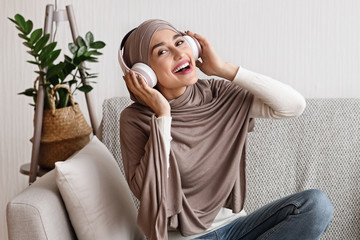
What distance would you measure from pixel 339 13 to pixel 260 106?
2.76 feet

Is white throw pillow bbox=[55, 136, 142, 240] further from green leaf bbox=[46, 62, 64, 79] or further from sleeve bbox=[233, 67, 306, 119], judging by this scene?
sleeve bbox=[233, 67, 306, 119]

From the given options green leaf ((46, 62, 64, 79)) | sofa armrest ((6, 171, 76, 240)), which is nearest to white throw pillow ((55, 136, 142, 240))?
sofa armrest ((6, 171, 76, 240))

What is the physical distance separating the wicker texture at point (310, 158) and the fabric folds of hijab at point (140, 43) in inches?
21.5

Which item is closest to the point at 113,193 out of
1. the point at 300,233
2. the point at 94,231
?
the point at 94,231

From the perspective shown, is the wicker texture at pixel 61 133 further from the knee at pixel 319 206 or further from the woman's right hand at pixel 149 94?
the knee at pixel 319 206

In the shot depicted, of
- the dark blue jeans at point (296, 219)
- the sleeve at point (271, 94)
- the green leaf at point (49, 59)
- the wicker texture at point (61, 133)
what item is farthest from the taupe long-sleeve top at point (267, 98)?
the green leaf at point (49, 59)

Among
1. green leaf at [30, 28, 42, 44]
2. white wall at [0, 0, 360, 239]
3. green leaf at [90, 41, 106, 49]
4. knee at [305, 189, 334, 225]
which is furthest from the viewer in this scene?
white wall at [0, 0, 360, 239]

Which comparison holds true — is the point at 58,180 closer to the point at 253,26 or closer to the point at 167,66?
the point at 167,66

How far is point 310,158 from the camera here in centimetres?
213

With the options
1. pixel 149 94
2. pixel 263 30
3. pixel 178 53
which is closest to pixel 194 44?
pixel 178 53

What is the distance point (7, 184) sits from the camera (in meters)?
2.68

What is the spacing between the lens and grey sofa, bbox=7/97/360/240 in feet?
6.91

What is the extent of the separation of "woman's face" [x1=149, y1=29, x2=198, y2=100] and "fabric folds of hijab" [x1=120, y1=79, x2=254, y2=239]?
0.11m

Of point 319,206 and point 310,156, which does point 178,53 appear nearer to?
point 319,206
